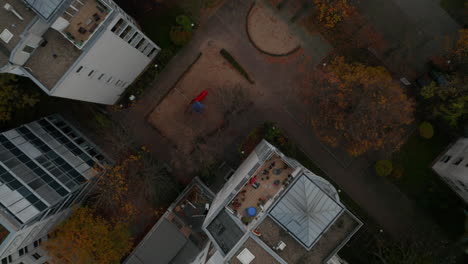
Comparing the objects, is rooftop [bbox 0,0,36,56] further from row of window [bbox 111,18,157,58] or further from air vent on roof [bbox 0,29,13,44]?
row of window [bbox 111,18,157,58]

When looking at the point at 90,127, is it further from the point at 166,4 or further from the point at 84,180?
the point at 166,4

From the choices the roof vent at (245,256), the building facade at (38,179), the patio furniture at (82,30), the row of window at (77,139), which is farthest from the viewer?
the row of window at (77,139)

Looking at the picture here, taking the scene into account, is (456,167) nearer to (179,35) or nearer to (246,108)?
(246,108)

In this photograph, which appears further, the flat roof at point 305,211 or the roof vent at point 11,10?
the roof vent at point 11,10

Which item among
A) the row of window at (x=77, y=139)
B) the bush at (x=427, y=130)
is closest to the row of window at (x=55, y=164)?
the row of window at (x=77, y=139)

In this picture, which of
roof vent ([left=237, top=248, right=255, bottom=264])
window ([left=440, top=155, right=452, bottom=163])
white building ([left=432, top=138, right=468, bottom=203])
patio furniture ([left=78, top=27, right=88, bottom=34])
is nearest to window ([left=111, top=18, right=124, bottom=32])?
patio furniture ([left=78, top=27, right=88, bottom=34])

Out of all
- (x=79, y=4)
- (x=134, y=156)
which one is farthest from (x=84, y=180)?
(x=79, y=4)

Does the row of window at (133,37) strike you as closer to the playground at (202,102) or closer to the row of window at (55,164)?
the playground at (202,102)

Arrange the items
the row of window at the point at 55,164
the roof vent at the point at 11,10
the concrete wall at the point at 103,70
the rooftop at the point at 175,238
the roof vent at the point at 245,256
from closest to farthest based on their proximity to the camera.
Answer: the roof vent at the point at 11,10, the roof vent at the point at 245,256, the concrete wall at the point at 103,70, the row of window at the point at 55,164, the rooftop at the point at 175,238
